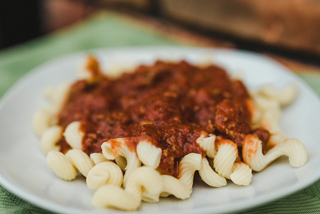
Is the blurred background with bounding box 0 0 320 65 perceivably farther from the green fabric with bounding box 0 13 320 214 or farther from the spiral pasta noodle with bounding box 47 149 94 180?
the spiral pasta noodle with bounding box 47 149 94 180

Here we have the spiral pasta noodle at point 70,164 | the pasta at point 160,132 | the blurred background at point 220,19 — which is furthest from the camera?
the blurred background at point 220,19

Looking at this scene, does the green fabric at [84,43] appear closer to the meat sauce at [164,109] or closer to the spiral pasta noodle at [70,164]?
the meat sauce at [164,109]

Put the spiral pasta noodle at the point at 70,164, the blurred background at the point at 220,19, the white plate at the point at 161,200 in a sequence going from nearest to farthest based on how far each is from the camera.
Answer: the white plate at the point at 161,200, the spiral pasta noodle at the point at 70,164, the blurred background at the point at 220,19

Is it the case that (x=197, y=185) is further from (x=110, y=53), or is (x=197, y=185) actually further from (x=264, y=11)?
(x=264, y=11)

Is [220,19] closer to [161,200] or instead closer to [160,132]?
[160,132]

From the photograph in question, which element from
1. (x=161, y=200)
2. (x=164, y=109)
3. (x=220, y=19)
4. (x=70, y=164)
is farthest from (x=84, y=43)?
(x=161, y=200)

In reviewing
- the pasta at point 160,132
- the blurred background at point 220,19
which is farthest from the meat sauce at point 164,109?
the blurred background at point 220,19

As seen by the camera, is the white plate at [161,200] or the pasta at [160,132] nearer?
the white plate at [161,200]

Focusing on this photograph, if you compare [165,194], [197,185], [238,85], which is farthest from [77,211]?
[238,85]
